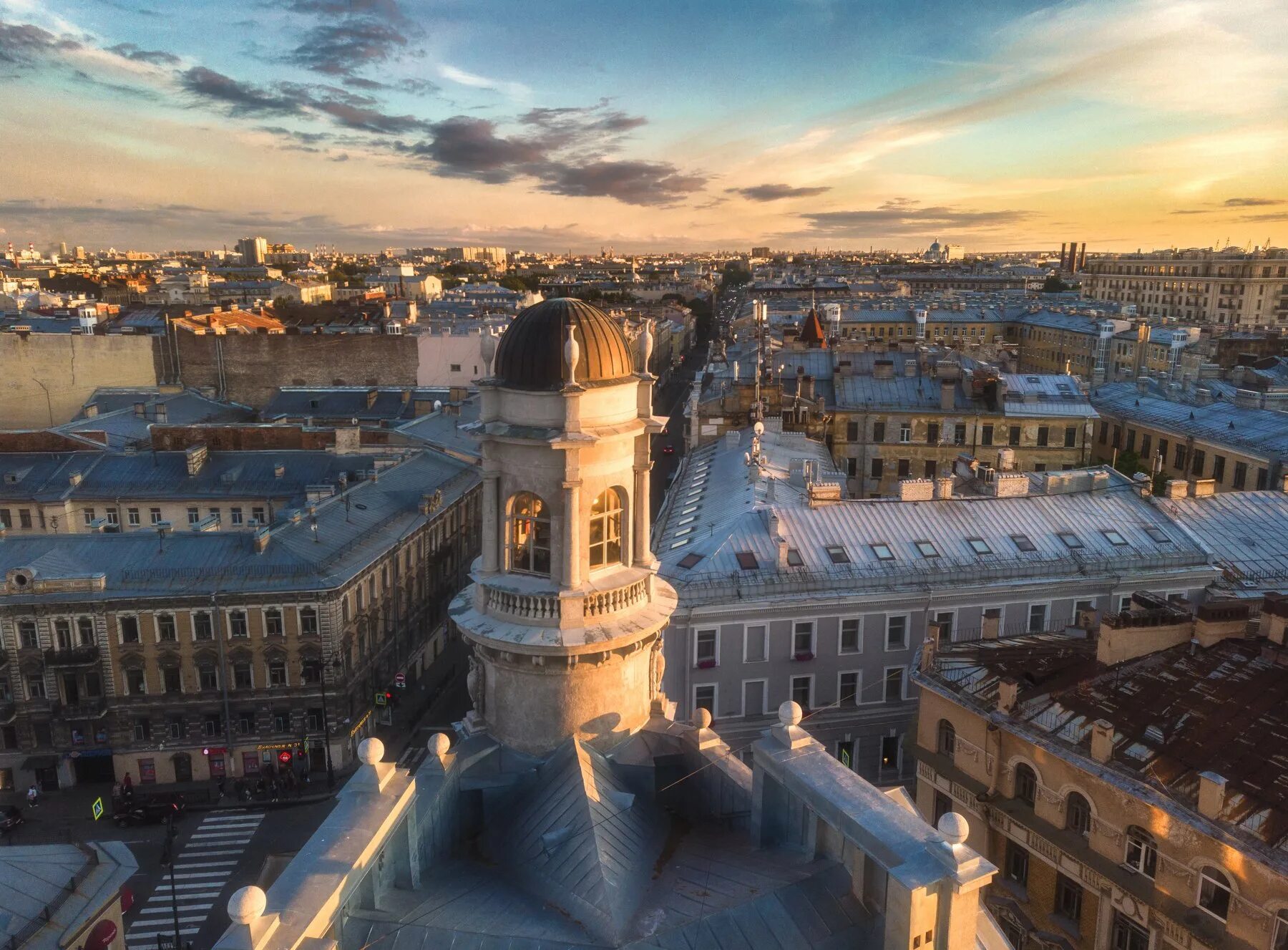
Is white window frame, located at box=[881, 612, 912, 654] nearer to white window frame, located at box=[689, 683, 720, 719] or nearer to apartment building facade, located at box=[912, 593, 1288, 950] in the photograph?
apartment building facade, located at box=[912, 593, 1288, 950]

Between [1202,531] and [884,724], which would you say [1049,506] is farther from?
[884,724]

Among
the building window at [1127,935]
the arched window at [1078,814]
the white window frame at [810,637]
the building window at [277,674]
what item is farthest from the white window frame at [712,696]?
the building window at [277,674]

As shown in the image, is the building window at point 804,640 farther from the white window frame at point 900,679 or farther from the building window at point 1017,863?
the building window at point 1017,863

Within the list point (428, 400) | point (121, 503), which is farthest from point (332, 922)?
point (428, 400)

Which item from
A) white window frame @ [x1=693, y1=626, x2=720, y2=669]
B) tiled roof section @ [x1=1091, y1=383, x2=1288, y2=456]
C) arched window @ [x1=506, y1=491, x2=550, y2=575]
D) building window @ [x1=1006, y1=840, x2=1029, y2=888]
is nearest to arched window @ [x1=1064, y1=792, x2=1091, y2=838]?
building window @ [x1=1006, y1=840, x2=1029, y2=888]

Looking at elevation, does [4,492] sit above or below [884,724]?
above

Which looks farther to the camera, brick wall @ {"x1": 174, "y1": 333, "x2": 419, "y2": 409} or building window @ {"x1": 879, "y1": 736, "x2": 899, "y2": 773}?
brick wall @ {"x1": 174, "y1": 333, "x2": 419, "y2": 409}

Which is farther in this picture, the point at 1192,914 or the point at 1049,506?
the point at 1049,506
